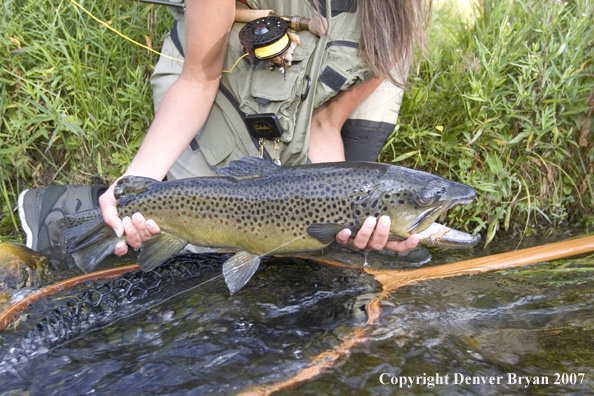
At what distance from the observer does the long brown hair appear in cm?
314

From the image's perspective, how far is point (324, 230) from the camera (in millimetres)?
2588

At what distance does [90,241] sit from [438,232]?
6.43ft

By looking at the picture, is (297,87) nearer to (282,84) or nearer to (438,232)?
(282,84)

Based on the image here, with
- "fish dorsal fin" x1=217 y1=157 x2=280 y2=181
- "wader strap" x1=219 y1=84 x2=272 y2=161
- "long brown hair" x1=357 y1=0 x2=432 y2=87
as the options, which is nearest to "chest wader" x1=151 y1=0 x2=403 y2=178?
"wader strap" x1=219 y1=84 x2=272 y2=161

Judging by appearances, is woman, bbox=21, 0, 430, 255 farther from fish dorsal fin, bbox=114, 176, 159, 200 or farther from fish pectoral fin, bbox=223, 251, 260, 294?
fish pectoral fin, bbox=223, 251, 260, 294

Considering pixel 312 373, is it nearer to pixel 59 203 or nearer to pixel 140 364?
pixel 140 364

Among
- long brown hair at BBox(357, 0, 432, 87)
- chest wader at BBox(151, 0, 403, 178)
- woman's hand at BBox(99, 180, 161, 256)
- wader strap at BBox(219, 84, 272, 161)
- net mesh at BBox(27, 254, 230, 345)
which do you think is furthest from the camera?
wader strap at BBox(219, 84, 272, 161)

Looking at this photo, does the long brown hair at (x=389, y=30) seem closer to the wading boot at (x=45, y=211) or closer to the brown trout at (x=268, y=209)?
the brown trout at (x=268, y=209)

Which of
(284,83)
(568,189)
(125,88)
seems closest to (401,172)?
(284,83)

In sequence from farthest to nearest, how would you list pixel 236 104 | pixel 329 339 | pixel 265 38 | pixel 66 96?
pixel 66 96 < pixel 236 104 < pixel 265 38 < pixel 329 339

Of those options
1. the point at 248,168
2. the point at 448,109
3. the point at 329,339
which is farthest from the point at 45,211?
the point at 448,109

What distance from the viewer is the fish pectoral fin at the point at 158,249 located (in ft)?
9.07

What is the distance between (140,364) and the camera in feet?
7.03

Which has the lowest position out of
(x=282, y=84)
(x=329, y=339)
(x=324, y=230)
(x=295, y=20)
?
(x=329, y=339)
